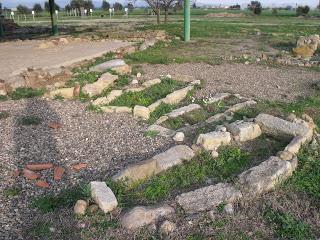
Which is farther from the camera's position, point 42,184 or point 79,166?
point 79,166

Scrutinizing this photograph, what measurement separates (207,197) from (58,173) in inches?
74.3

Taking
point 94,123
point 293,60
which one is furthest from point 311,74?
point 94,123

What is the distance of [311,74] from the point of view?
11.0 meters

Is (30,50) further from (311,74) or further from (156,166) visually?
(156,166)

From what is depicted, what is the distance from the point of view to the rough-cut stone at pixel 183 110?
730 cm

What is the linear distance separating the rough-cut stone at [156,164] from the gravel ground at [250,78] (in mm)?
3325

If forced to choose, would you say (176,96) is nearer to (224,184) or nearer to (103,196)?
(224,184)

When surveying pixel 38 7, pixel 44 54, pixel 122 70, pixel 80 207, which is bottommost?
pixel 80 207

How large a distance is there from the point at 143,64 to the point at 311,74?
4.60m

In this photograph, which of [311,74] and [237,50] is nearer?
[311,74]

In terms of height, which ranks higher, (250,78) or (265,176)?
(250,78)

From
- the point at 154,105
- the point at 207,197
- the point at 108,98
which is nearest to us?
the point at 207,197

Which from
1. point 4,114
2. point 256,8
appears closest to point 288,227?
point 4,114

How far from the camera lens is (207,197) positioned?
4461mm
